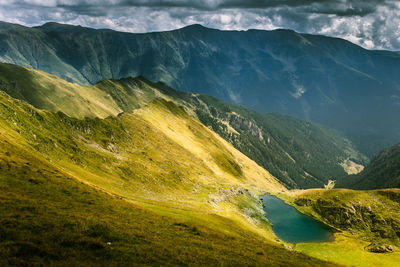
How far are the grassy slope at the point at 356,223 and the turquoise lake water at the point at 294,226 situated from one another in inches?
271

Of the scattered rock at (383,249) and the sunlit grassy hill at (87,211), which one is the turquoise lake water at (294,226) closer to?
the sunlit grassy hill at (87,211)

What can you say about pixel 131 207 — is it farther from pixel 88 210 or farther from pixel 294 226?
pixel 294 226

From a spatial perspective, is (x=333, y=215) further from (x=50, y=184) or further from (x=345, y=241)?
(x=50, y=184)

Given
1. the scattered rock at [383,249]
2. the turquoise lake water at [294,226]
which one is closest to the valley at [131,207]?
the scattered rock at [383,249]

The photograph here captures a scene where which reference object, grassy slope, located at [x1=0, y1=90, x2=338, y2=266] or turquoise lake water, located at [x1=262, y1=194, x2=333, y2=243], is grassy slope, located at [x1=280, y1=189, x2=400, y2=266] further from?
grassy slope, located at [x1=0, y1=90, x2=338, y2=266]

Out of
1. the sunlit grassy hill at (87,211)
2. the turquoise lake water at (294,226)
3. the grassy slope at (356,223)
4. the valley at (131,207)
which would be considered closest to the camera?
the sunlit grassy hill at (87,211)

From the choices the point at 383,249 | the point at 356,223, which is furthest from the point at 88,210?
the point at 356,223

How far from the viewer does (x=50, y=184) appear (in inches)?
2164

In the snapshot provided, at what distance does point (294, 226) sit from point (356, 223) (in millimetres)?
34780

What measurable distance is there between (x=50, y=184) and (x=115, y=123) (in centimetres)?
11538

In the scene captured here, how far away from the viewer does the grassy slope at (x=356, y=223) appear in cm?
10400

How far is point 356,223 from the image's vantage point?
5876 inches

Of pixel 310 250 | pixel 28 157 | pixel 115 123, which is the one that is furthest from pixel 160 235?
pixel 115 123

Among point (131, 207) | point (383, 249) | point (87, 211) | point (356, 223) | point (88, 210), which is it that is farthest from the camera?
point (356, 223)
